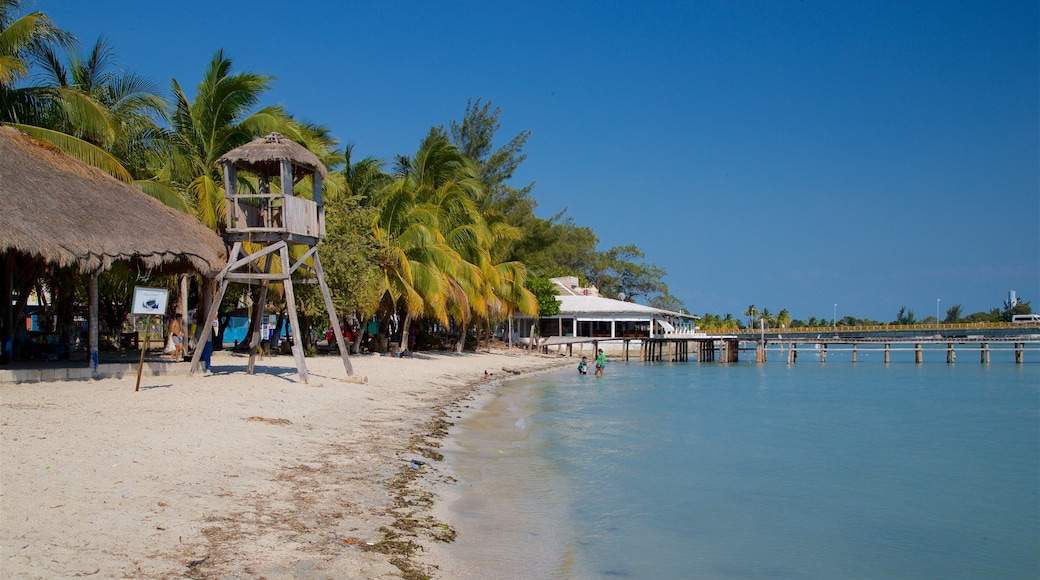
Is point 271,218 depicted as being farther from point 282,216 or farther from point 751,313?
point 751,313

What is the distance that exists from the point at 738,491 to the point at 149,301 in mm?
8851

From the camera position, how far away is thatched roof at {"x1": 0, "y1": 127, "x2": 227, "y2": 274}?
10.8m

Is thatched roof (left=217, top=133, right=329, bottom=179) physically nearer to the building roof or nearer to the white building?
the white building

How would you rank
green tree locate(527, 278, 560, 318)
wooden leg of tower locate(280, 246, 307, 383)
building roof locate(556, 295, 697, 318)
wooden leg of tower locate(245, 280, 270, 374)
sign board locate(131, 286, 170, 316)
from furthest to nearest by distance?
building roof locate(556, 295, 697, 318)
green tree locate(527, 278, 560, 318)
wooden leg of tower locate(245, 280, 270, 374)
wooden leg of tower locate(280, 246, 307, 383)
sign board locate(131, 286, 170, 316)

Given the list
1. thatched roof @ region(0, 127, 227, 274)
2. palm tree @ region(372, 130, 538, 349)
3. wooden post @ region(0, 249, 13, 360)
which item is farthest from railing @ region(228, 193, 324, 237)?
palm tree @ region(372, 130, 538, 349)

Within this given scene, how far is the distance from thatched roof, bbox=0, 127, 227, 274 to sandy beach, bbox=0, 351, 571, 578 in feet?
6.43

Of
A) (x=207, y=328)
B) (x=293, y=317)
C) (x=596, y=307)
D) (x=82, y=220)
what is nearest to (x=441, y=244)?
(x=293, y=317)

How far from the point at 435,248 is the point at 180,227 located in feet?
47.1

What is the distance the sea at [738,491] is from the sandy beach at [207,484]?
813 mm

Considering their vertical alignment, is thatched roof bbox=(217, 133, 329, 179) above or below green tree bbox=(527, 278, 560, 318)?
above

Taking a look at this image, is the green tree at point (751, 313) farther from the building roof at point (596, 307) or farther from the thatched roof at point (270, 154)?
the thatched roof at point (270, 154)

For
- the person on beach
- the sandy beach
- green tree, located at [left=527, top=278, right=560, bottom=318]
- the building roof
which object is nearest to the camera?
the sandy beach

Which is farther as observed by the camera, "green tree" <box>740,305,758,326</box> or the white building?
"green tree" <box>740,305,758,326</box>

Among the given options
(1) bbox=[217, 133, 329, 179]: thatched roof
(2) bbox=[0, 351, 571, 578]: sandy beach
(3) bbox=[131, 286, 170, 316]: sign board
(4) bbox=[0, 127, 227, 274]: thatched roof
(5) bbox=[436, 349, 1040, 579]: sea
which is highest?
(1) bbox=[217, 133, 329, 179]: thatched roof
